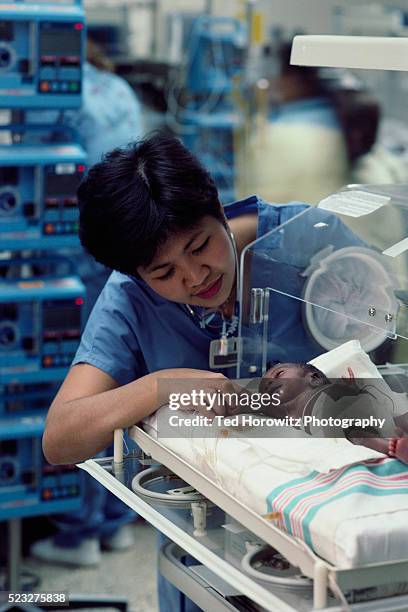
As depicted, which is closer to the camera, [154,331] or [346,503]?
[346,503]

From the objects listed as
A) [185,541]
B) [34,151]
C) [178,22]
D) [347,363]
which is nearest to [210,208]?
[347,363]

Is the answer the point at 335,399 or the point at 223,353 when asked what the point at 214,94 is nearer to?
the point at 223,353

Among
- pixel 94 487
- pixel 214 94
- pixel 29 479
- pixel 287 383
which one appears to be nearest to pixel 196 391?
pixel 287 383

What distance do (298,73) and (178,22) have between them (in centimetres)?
136

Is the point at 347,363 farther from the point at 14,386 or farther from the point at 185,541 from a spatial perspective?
the point at 14,386

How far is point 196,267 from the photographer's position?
1663 mm

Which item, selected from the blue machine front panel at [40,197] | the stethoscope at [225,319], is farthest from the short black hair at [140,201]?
the blue machine front panel at [40,197]

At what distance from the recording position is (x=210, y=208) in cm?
169

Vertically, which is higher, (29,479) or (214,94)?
(214,94)

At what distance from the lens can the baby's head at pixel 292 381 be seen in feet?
4.74

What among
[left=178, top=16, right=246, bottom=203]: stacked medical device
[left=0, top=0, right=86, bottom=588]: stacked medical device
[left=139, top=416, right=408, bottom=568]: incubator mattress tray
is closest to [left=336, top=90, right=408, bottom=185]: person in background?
[left=178, top=16, right=246, bottom=203]: stacked medical device

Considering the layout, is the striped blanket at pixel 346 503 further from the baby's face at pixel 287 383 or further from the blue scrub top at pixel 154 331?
the blue scrub top at pixel 154 331

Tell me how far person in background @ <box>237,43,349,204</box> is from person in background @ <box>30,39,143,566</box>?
1.29m

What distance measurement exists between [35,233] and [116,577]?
1.20 meters
